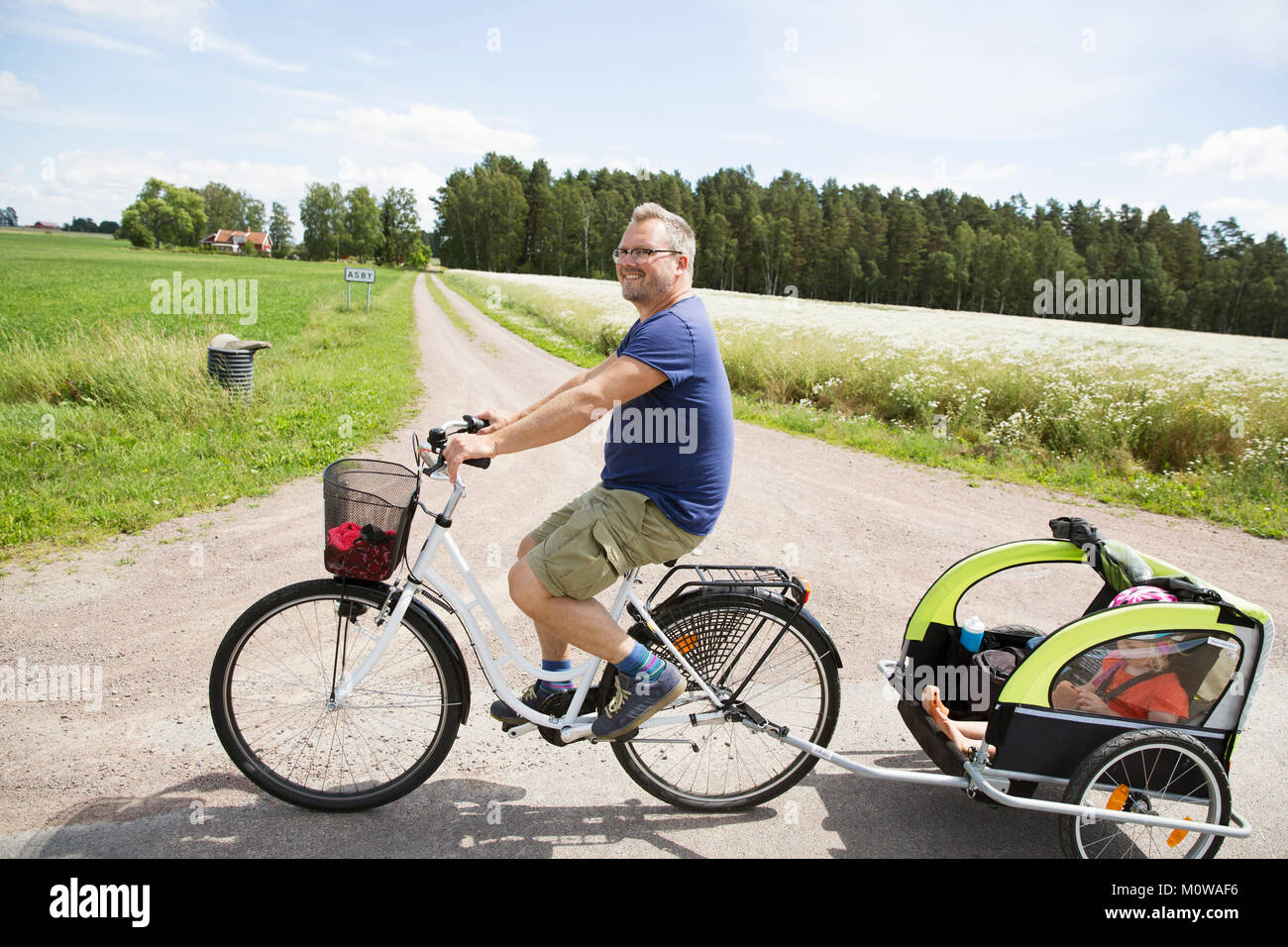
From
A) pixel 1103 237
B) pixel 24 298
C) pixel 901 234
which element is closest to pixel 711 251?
pixel 901 234

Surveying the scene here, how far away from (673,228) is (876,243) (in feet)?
301

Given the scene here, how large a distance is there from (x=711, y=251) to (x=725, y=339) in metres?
74.1

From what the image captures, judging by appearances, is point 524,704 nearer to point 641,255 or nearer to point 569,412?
point 569,412

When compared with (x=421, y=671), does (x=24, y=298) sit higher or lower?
higher

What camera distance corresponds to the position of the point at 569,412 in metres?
2.53

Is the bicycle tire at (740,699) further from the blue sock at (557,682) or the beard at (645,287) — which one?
the beard at (645,287)

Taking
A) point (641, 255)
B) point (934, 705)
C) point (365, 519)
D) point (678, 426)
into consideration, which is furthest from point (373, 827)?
point (641, 255)

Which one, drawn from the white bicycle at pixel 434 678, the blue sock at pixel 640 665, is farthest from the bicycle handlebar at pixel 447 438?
the blue sock at pixel 640 665

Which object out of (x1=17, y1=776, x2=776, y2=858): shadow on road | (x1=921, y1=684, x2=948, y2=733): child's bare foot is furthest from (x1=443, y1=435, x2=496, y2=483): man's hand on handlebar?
(x1=921, y1=684, x2=948, y2=733): child's bare foot

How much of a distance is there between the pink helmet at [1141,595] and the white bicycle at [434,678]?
3.67ft

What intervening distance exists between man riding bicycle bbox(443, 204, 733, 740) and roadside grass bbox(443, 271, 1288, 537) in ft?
25.0

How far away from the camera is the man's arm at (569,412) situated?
2490mm
